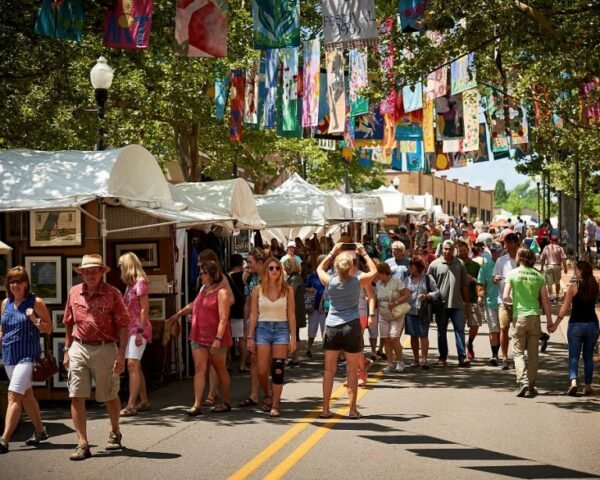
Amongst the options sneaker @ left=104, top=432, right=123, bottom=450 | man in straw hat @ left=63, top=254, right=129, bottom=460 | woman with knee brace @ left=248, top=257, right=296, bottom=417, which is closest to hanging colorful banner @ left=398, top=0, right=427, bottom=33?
woman with knee brace @ left=248, top=257, right=296, bottom=417

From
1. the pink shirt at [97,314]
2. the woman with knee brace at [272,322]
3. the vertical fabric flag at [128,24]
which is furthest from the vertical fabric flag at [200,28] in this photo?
the pink shirt at [97,314]

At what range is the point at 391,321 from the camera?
16391 millimetres

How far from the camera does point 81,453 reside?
9.58 metres

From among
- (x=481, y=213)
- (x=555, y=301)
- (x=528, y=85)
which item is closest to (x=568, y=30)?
(x=528, y=85)

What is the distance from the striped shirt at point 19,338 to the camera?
1035cm

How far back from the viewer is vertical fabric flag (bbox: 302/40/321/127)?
2254 centimetres

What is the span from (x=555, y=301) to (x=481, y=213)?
98.0 meters

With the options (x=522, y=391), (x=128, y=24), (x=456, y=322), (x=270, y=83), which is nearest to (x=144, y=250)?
(x=128, y=24)

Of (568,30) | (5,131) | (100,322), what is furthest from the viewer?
(5,131)

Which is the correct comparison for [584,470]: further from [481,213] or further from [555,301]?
[481,213]

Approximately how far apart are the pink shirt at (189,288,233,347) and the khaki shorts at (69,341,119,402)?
260 cm

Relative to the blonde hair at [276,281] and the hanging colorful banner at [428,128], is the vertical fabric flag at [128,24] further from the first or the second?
the hanging colorful banner at [428,128]

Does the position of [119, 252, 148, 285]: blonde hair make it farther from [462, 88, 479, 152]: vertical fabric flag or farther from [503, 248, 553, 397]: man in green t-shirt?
[462, 88, 479, 152]: vertical fabric flag

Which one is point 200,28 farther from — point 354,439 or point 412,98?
point 412,98
